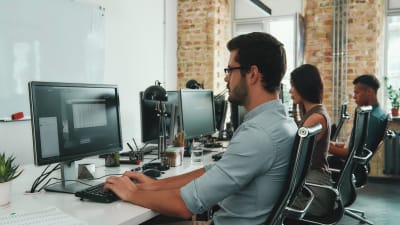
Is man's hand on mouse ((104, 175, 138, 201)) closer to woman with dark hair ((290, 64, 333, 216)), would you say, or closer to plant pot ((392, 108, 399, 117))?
woman with dark hair ((290, 64, 333, 216))

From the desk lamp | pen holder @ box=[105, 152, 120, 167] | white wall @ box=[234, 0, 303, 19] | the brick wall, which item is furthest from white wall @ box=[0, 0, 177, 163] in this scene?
pen holder @ box=[105, 152, 120, 167]

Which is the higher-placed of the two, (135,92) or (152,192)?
(135,92)

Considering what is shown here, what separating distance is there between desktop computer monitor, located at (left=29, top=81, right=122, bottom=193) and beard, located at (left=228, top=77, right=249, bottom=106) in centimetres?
73

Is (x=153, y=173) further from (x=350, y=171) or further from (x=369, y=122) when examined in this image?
(x=369, y=122)

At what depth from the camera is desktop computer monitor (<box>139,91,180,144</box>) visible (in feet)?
9.47

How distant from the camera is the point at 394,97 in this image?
5.26m

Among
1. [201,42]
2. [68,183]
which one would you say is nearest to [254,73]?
[68,183]

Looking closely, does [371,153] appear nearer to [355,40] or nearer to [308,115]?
[308,115]

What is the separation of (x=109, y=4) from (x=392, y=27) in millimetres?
3842

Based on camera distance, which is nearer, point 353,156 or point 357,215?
point 353,156

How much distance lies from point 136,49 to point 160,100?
2.12m

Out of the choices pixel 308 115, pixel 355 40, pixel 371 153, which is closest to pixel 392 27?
pixel 355 40

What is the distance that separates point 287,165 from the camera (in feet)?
4.71

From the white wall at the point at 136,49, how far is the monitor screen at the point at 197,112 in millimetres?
1380
